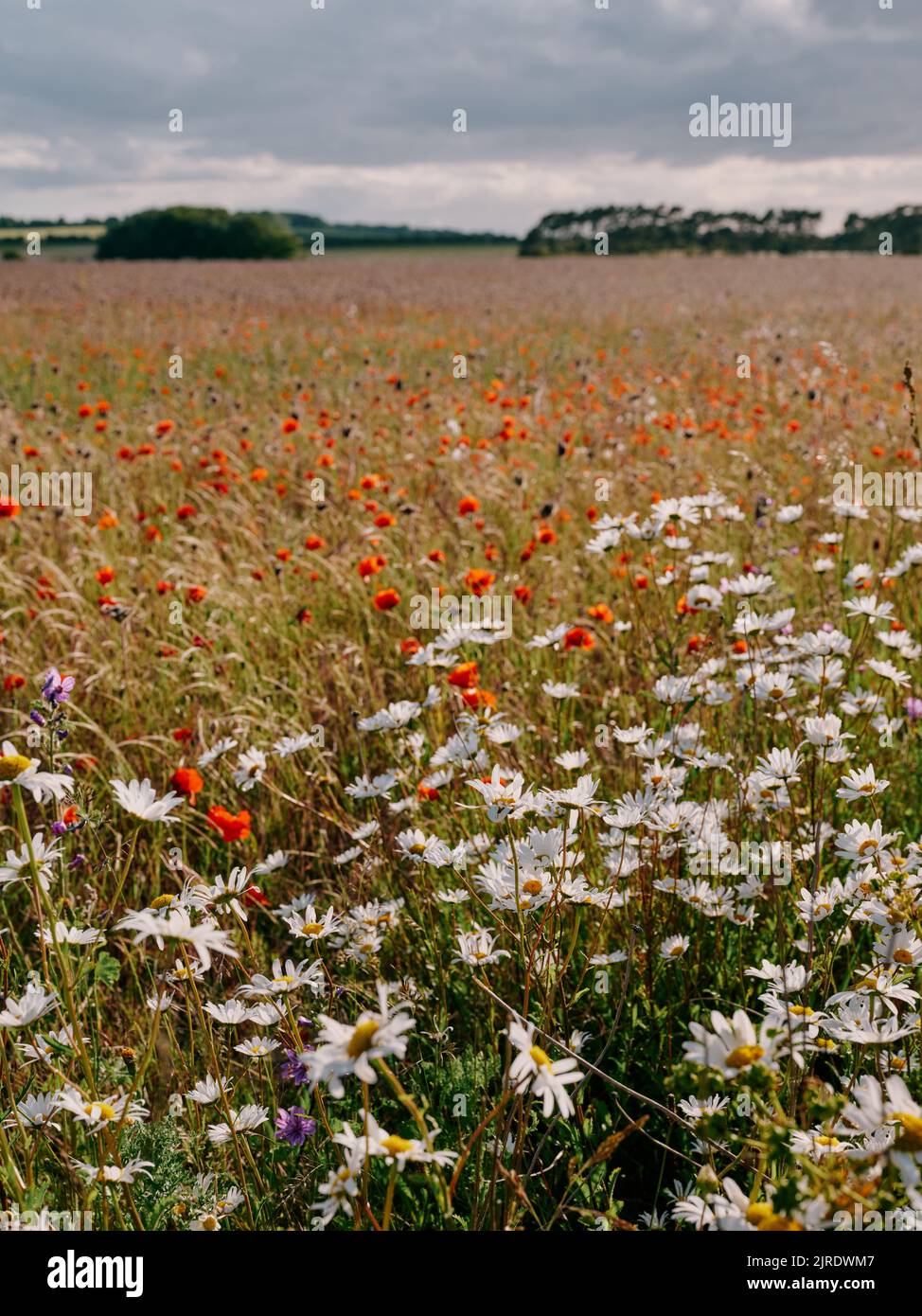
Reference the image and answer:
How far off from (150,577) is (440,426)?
8.48ft

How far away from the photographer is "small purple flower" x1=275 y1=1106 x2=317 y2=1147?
1.59 m

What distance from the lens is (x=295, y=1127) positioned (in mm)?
1598

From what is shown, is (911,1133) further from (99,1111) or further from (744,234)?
(744,234)

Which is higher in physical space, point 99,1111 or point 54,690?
point 54,690

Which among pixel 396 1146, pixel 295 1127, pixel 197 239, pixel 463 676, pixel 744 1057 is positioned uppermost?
pixel 197 239

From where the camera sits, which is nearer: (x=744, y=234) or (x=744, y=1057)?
(x=744, y=1057)

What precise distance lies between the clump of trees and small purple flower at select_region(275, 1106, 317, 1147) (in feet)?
168

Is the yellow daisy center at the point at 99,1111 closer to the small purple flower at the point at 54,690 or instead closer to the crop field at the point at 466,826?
the crop field at the point at 466,826

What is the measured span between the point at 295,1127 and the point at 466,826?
87cm

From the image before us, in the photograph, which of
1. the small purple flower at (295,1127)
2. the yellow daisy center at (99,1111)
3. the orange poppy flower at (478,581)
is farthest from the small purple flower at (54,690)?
the orange poppy flower at (478,581)

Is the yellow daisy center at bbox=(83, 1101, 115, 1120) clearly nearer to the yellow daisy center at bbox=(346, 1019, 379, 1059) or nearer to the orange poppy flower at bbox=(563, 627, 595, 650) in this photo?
the yellow daisy center at bbox=(346, 1019, 379, 1059)

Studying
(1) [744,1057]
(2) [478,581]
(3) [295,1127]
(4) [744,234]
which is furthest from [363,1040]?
(4) [744,234]

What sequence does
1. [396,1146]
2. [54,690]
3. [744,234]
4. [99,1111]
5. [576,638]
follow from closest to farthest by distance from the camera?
[396,1146]
[99,1111]
[54,690]
[576,638]
[744,234]

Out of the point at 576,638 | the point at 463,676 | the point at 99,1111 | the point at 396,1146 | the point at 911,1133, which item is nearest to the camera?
the point at 911,1133
